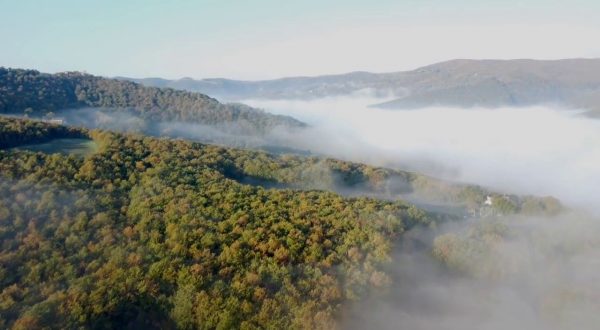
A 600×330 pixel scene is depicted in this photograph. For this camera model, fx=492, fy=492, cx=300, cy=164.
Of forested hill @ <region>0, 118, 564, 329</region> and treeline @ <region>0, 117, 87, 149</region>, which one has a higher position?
treeline @ <region>0, 117, 87, 149</region>

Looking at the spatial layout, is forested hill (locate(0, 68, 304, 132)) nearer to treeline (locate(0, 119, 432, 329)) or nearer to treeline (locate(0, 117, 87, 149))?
treeline (locate(0, 117, 87, 149))

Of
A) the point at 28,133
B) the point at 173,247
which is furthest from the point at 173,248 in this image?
the point at 28,133

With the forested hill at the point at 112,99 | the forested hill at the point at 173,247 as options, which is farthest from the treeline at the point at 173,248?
the forested hill at the point at 112,99

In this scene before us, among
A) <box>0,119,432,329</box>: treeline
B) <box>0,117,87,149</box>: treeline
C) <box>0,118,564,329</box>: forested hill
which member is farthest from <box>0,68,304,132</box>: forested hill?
<box>0,119,432,329</box>: treeline

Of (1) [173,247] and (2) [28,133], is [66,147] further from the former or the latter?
(1) [173,247]

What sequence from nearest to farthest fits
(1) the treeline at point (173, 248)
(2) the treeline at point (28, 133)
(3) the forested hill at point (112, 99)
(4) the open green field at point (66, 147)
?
(1) the treeline at point (173, 248) → (4) the open green field at point (66, 147) → (2) the treeline at point (28, 133) → (3) the forested hill at point (112, 99)

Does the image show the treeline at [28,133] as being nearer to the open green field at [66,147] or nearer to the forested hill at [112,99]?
the open green field at [66,147]
